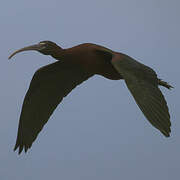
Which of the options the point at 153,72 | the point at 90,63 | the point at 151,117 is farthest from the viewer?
the point at 90,63

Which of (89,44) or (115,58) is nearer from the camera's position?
(115,58)

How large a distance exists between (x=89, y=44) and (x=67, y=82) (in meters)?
0.51

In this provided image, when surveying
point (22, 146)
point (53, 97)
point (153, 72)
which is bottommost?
point (22, 146)

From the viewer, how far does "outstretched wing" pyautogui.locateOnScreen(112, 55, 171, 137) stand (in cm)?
223

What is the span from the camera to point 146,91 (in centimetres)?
242

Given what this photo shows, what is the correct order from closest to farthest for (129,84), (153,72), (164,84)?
1. (129,84)
2. (153,72)
3. (164,84)

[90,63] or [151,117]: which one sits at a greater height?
[90,63]

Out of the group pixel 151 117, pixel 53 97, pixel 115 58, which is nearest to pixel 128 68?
pixel 115 58

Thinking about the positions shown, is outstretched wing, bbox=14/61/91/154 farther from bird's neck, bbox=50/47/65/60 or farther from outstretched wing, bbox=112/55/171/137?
outstretched wing, bbox=112/55/171/137

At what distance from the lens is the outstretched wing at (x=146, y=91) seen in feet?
7.30

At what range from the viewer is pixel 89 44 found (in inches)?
119

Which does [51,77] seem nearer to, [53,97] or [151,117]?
[53,97]

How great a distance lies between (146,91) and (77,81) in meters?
1.09

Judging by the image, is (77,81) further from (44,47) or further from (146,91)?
(146,91)
